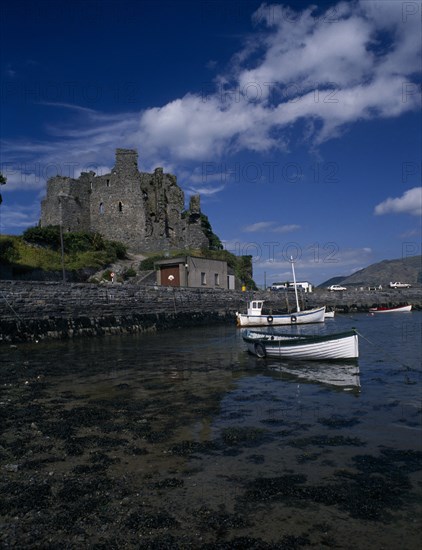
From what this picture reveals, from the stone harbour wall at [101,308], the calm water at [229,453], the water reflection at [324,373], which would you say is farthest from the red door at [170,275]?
the calm water at [229,453]

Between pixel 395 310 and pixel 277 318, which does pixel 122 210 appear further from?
pixel 395 310

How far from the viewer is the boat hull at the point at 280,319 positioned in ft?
125

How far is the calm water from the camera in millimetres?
4844

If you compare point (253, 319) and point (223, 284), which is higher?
point (223, 284)

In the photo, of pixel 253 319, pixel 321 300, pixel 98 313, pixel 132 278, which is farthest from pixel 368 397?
pixel 321 300

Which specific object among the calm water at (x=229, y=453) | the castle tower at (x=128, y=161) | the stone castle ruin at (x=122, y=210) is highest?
the castle tower at (x=128, y=161)

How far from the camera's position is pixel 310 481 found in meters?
5.94

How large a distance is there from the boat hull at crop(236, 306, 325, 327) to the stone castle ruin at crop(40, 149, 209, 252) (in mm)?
22127

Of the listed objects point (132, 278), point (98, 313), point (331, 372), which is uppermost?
point (132, 278)

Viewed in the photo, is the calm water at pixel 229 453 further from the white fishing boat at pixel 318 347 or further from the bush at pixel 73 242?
the bush at pixel 73 242

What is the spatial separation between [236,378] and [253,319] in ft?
81.3

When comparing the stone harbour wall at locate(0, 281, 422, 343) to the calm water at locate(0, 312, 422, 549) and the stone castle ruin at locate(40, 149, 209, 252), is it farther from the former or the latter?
the stone castle ruin at locate(40, 149, 209, 252)

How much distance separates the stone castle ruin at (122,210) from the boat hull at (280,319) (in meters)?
22.1

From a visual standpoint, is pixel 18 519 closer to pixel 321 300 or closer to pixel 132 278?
pixel 132 278
